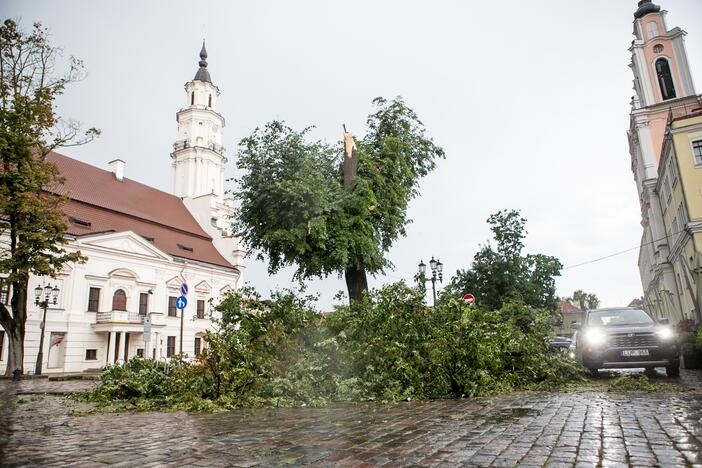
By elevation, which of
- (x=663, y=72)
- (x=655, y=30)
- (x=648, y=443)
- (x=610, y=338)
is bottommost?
(x=648, y=443)

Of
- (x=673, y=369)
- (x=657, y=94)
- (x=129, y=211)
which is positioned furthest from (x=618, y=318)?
(x=129, y=211)

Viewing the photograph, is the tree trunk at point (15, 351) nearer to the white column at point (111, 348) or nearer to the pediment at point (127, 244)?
the white column at point (111, 348)

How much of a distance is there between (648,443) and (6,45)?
2780cm

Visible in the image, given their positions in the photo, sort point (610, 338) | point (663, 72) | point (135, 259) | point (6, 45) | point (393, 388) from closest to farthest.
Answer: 1. point (393, 388)
2. point (610, 338)
3. point (6, 45)
4. point (135, 259)
5. point (663, 72)

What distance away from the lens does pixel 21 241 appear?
69.2 feet

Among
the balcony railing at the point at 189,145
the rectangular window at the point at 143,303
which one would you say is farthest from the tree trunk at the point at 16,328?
the balcony railing at the point at 189,145

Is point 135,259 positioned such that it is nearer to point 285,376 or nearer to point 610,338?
point 285,376

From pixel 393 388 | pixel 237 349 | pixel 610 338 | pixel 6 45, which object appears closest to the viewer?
pixel 393 388

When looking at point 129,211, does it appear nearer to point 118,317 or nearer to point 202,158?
point 118,317

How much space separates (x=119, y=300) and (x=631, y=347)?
3590cm

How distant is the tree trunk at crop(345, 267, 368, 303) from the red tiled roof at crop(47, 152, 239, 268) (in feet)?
80.6

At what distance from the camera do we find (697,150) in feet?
81.8

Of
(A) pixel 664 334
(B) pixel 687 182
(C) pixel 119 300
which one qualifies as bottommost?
(A) pixel 664 334

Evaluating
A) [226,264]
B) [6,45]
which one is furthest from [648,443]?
[226,264]
